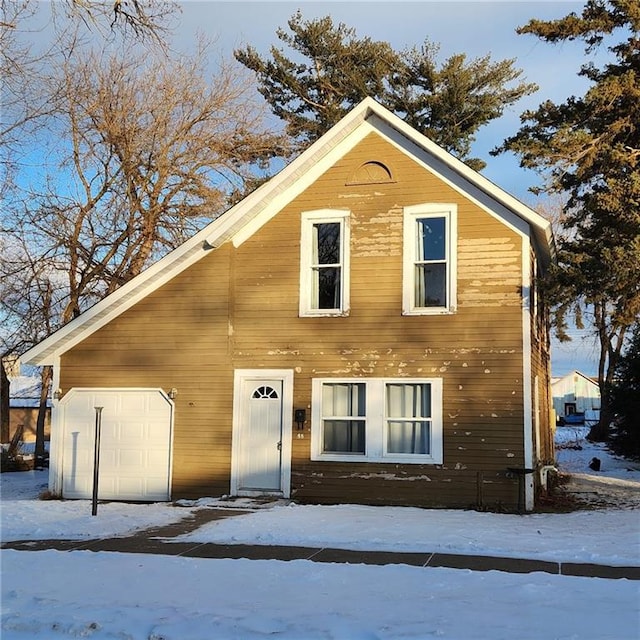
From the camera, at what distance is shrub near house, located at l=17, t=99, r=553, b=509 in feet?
41.4

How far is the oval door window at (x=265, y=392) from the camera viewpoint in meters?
13.6

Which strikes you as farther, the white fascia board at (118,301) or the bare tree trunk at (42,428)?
the bare tree trunk at (42,428)

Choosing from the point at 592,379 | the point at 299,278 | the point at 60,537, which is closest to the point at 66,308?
the point at 299,278

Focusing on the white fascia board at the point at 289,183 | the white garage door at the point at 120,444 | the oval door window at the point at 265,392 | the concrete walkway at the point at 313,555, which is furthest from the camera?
the white garage door at the point at 120,444

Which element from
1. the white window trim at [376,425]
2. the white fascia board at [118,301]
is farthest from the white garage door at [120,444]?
the white window trim at [376,425]

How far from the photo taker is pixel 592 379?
8750 cm

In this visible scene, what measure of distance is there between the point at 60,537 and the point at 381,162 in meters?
8.18

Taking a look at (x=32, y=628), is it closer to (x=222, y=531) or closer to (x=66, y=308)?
(x=222, y=531)

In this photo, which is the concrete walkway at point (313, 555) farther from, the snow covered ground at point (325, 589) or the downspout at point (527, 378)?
the downspout at point (527, 378)

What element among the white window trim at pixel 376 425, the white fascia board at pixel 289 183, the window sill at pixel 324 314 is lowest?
the white window trim at pixel 376 425

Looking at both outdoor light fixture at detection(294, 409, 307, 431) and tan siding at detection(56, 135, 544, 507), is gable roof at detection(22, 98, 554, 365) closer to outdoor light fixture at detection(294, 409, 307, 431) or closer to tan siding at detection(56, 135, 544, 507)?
tan siding at detection(56, 135, 544, 507)

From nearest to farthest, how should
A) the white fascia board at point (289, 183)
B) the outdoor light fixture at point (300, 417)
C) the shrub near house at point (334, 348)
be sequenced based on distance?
1. the shrub near house at point (334, 348)
2. the outdoor light fixture at point (300, 417)
3. the white fascia board at point (289, 183)

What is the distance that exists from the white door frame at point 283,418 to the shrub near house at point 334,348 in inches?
1.1

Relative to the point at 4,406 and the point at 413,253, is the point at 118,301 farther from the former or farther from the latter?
the point at 4,406
